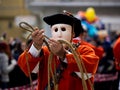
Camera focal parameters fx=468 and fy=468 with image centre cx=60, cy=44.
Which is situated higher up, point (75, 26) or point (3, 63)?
point (75, 26)

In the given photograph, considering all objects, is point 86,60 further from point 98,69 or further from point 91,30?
point 91,30

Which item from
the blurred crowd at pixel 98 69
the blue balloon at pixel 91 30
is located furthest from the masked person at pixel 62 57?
the blue balloon at pixel 91 30

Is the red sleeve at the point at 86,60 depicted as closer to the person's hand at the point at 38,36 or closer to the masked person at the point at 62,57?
the masked person at the point at 62,57

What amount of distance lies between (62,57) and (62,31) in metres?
0.31

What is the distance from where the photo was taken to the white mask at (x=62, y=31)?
381 centimetres

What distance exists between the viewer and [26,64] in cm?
383

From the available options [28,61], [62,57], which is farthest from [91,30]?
[62,57]

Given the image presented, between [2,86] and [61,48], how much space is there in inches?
182

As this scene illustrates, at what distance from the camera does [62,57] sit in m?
3.62

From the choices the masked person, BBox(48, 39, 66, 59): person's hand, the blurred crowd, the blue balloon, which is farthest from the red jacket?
the blue balloon

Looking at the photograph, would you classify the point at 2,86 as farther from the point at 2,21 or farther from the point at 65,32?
the point at 2,21

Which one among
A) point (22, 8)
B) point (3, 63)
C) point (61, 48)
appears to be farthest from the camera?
point (22, 8)

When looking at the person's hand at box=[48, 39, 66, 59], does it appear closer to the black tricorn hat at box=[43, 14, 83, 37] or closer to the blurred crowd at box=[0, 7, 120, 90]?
the black tricorn hat at box=[43, 14, 83, 37]

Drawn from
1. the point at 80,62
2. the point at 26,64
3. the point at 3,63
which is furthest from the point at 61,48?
the point at 3,63
